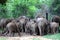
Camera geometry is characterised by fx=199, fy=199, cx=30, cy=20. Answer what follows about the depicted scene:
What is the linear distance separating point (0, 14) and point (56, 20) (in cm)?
707

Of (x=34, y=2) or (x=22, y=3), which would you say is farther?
(x=34, y=2)

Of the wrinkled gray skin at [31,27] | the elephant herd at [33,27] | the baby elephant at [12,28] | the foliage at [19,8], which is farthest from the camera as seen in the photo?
the foliage at [19,8]

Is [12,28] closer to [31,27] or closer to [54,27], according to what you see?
[31,27]

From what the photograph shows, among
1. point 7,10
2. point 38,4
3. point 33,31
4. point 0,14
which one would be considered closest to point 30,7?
point 38,4

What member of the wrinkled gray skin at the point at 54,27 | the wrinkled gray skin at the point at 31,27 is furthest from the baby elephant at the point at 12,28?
the wrinkled gray skin at the point at 54,27

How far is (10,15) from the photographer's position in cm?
2291

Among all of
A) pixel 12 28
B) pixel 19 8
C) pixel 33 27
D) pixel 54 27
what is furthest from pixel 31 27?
pixel 19 8

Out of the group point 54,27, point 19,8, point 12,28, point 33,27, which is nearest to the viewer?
point 54,27

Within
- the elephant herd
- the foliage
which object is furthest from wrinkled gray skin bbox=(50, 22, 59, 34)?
the foliage

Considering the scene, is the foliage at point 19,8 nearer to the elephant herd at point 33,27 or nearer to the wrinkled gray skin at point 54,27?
the elephant herd at point 33,27

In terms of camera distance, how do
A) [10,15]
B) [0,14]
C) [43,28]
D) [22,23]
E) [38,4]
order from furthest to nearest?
[38,4], [10,15], [0,14], [22,23], [43,28]

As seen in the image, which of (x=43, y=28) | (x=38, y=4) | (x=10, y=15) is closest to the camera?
(x=43, y=28)

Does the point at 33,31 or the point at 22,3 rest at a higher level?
the point at 22,3

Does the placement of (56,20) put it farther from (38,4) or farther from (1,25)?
(38,4)
